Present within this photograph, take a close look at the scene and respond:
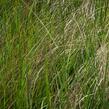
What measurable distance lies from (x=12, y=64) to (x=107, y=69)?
391 mm

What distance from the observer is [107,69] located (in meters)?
1.68

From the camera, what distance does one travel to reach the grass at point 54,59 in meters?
1.60

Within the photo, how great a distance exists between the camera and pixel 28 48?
69.4 inches

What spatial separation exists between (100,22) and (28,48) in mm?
407

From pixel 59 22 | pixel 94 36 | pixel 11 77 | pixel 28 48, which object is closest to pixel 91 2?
pixel 59 22

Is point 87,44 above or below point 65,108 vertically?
above

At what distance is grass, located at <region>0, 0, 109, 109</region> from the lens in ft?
5.26

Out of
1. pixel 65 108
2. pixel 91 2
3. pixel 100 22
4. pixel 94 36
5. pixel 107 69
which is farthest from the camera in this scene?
pixel 91 2

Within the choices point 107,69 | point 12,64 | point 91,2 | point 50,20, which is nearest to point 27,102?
point 12,64

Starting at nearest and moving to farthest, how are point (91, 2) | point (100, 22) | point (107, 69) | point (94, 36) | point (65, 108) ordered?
point (65, 108) → point (107, 69) → point (94, 36) → point (100, 22) → point (91, 2)

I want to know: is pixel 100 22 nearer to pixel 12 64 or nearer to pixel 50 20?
pixel 50 20

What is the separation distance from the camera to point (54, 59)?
5.79 feet

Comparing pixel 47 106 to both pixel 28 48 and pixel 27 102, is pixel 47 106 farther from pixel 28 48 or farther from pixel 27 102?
pixel 28 48

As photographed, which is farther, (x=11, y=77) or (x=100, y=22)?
(x=100, y=22)
